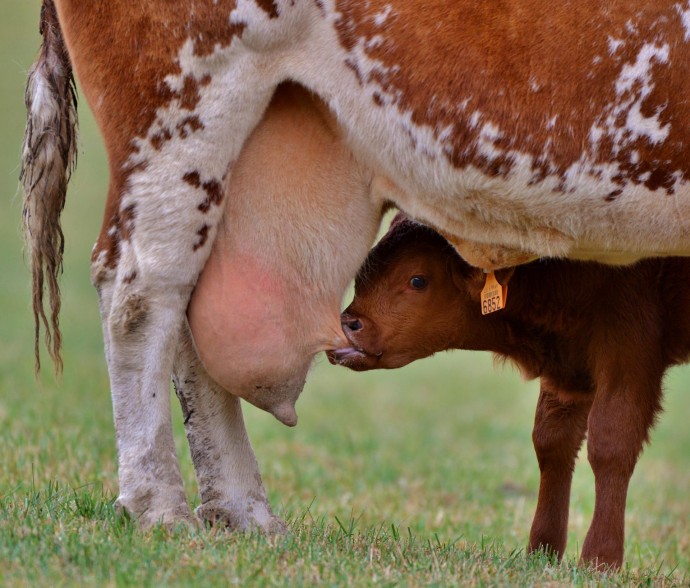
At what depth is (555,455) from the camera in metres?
5.38

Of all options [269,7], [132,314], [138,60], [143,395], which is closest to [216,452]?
[143,395]

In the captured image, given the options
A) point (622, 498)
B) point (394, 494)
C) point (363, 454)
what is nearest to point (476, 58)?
point (622, 498)

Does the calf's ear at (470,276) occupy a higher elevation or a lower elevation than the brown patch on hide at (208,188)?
lower

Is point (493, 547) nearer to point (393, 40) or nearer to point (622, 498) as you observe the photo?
point (622, 498)

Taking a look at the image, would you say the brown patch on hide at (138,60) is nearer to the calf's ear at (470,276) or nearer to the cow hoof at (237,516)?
the cow hoof at (237,516)

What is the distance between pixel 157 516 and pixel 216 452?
60 centimetres

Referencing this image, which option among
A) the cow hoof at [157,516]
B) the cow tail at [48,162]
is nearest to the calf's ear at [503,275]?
the cow hoof at [157,516]

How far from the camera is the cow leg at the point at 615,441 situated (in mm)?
4719

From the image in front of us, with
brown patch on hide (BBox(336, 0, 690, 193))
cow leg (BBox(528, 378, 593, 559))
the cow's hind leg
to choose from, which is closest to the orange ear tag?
cow leg (BBox(528, 378, 593, 559))

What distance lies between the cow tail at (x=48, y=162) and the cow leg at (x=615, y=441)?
2245 mm

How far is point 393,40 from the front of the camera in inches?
167

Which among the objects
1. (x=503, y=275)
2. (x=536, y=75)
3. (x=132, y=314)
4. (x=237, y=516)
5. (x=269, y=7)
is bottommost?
(x=237, y=516)

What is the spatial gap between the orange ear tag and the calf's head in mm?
102

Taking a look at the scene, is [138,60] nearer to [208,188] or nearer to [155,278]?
[208,188]
